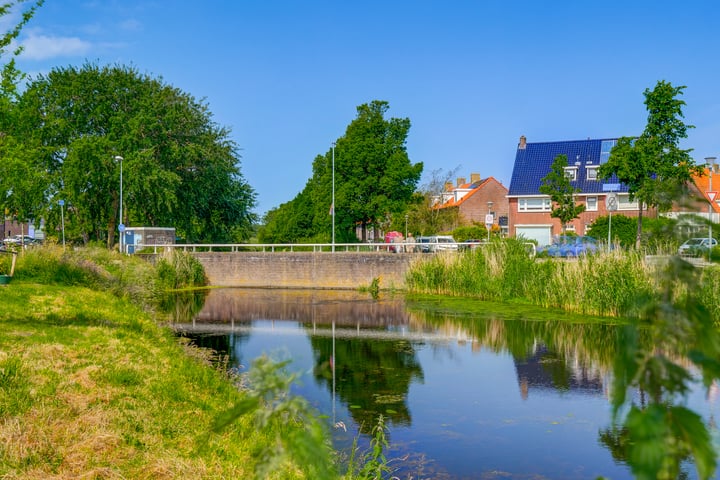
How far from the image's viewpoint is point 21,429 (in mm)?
5438

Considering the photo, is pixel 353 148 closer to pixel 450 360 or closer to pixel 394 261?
pixel 394 261

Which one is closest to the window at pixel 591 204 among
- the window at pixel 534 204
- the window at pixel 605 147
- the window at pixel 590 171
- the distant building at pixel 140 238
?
the window at pixel 590 171

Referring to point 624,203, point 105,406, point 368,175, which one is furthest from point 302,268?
point 105,406

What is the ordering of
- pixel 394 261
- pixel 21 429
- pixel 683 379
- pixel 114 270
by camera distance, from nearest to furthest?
pixel 683 379 → pixel 21 429 → pixel 114 270 → pixel 394 261

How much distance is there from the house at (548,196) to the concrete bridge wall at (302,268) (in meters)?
21.9

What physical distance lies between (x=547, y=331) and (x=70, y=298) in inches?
451

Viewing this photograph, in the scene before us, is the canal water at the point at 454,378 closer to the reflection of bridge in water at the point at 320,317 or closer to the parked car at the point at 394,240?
the reflection of bridge in water at the point at 320,317

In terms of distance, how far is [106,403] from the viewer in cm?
665

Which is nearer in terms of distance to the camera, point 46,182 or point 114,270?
point 114,270

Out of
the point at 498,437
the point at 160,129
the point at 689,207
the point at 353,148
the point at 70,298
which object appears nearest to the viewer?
the point at 689,207

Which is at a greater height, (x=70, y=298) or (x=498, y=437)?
(x=70, y=298)

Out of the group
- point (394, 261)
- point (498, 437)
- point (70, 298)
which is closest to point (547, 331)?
point (498, 437)

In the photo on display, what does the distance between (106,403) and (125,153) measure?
121 ft

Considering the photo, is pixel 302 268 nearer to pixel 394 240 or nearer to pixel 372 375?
pixel 394 240
